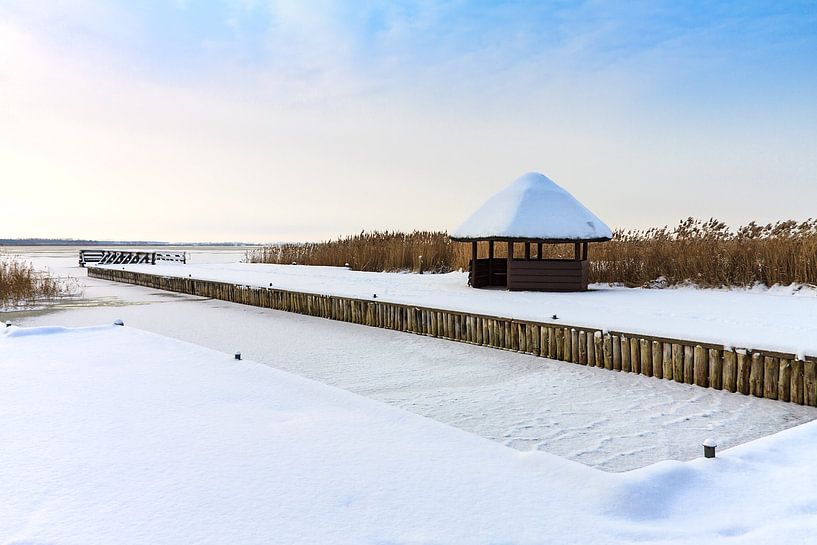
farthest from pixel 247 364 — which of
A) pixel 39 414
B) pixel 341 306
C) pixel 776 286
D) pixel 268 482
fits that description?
pixel 776 286

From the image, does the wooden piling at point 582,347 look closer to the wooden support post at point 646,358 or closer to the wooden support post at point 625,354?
the wooden support post at point 625,354

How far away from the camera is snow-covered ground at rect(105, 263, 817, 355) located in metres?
7.88

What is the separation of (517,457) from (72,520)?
2362 millimetres

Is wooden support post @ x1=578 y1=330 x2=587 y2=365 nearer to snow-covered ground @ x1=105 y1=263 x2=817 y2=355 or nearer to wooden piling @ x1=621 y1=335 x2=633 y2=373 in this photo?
snow-covered ground @ x1=105 y1=263 x2=817 y2=355

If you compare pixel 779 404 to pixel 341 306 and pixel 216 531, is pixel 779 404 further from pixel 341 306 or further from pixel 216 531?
pixel 341 306

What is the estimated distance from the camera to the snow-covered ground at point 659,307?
7883 millimetres

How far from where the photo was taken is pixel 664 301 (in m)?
12.0

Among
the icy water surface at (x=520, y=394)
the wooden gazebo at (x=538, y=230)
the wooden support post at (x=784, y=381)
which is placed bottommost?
the icy water surface at (x=520, y=394)

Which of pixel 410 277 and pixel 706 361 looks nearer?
pixel 706 361

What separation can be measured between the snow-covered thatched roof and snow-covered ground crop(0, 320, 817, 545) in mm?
10291

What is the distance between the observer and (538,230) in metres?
14.7

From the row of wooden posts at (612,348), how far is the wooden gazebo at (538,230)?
14.5 feet

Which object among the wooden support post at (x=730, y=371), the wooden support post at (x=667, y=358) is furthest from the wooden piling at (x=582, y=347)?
the wooden support post at (x=730, y=371)

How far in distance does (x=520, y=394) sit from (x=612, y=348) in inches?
76.9
